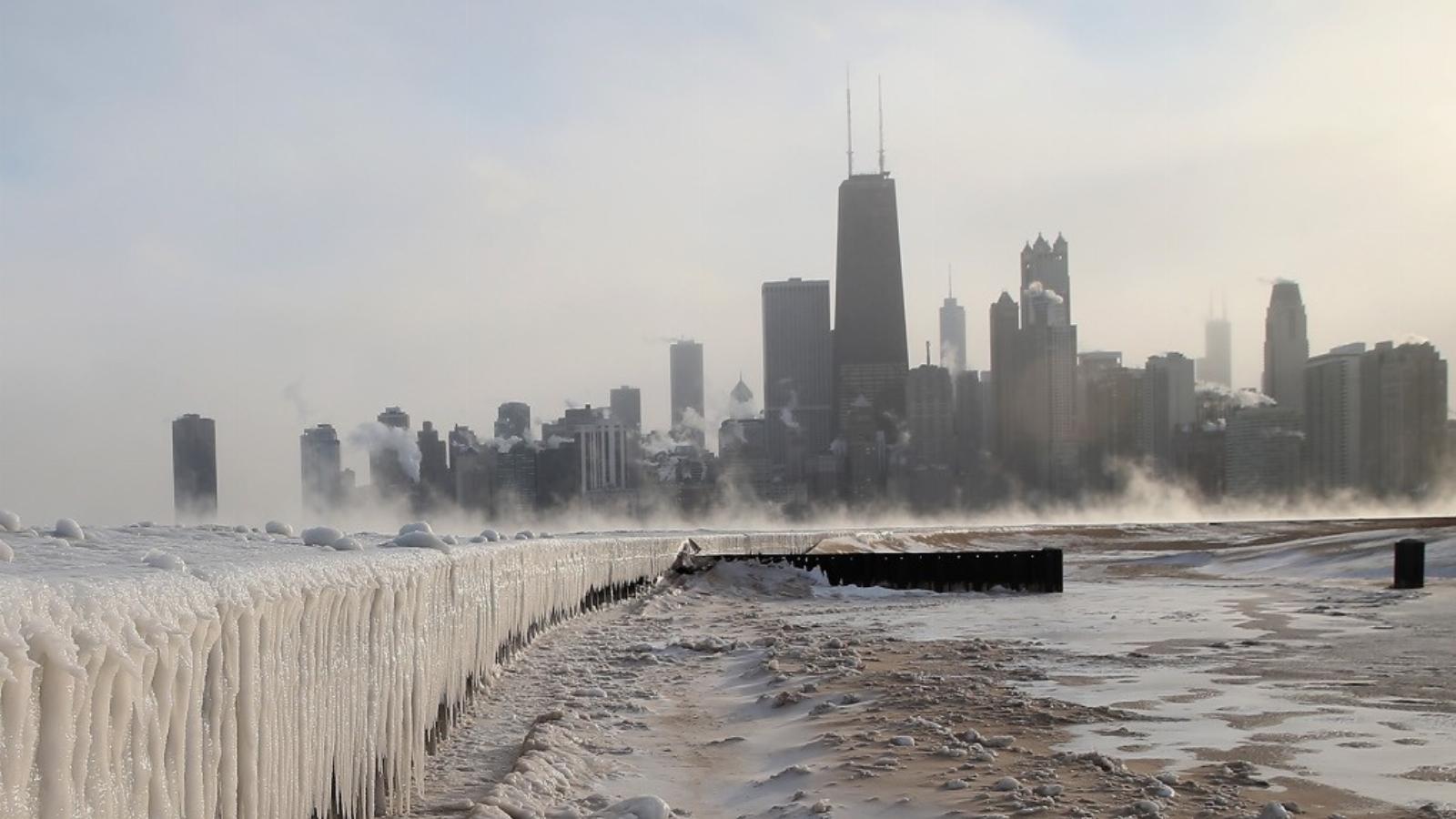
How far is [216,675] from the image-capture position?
4.70m

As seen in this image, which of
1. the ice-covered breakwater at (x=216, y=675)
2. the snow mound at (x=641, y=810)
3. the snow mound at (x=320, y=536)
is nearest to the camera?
the ice-covered breakwater at (x=216, y=675)

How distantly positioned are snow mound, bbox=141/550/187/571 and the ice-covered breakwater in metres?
0.03

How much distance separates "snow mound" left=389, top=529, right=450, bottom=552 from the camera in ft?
31.8

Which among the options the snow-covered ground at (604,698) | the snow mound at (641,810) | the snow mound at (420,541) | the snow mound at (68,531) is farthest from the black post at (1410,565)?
the snow mound at (68,531)

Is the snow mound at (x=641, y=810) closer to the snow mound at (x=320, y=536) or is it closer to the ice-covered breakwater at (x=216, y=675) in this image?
the ice-covered breakwater at (x=216, y=675)

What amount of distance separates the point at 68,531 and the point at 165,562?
3.42 m

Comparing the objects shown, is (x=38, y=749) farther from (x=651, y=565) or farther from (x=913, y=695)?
(x=651, y=565)

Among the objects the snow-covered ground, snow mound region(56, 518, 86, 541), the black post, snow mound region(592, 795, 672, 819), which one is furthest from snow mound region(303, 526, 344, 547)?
the black post

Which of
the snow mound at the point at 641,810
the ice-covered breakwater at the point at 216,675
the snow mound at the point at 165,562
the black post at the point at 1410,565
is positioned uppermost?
the snow mound at the point at 165,562

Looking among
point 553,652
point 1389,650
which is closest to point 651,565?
point 553,652

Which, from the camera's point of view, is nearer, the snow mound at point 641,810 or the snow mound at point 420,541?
the snow mound at point 641,810

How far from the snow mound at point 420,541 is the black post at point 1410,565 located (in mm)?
19526

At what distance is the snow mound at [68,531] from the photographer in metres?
8.06

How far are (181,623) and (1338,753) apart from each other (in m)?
6.96
